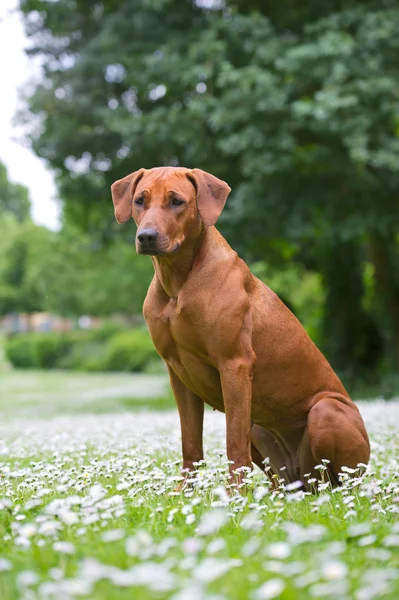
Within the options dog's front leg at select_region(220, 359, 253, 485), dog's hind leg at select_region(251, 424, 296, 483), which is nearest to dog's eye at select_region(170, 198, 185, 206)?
dog's front leg at select_region(220, 359, 253, 485)

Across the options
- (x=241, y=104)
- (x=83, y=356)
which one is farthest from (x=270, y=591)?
(x=83, y=356)

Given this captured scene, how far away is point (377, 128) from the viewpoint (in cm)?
1244

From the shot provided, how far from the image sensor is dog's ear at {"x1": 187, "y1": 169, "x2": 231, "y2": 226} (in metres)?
4.37

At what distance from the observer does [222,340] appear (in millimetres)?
4297

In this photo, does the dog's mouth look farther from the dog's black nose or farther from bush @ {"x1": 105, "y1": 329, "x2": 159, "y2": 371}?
bush @ {"x1": 105, "y1": 329, "x2": 159, "y2": 371}

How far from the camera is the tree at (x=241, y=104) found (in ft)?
39.8

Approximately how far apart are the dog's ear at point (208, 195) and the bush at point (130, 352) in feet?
94.9

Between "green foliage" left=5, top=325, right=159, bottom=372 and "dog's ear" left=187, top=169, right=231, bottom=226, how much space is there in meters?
29.3

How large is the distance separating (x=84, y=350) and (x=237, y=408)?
3411cm

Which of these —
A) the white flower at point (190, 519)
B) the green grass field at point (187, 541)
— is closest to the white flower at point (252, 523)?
the green grass field at point (187, 541)

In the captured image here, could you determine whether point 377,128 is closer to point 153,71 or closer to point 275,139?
point 275,139

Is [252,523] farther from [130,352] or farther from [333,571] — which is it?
[130,352]

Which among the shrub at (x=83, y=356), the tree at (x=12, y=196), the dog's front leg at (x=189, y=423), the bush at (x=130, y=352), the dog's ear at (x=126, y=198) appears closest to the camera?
the dog's ear at (x=126, y=198)

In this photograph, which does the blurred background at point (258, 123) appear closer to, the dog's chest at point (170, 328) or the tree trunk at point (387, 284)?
the tree trunk at point (387, 284)
